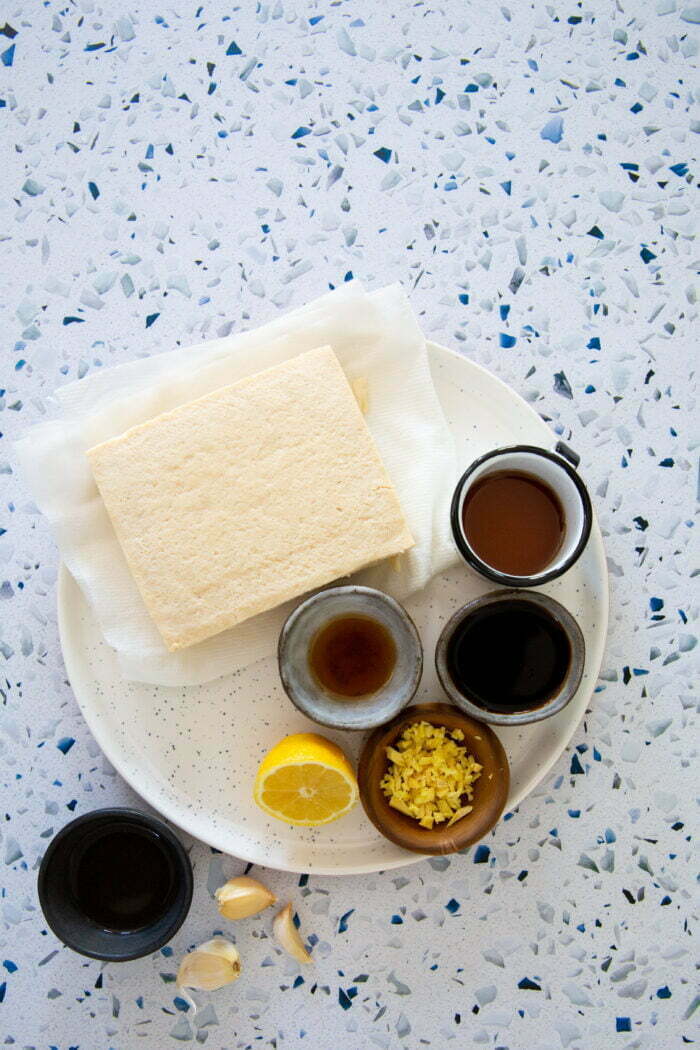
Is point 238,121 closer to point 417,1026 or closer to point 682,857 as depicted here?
point 682,857

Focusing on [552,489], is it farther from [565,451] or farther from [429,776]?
[429,776]

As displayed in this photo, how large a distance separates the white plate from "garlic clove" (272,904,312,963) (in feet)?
0.47

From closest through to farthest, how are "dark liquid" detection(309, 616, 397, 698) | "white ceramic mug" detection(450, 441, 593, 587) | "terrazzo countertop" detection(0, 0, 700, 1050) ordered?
"white ceramic mug" detection(450, 441, 593, 587) < "dark liquid" detection(309, 616, 397, 698) < "terrazzo countertop" detection(0, 0, 700, 1050)

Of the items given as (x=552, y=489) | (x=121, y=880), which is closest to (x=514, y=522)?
(x=552, y=489)

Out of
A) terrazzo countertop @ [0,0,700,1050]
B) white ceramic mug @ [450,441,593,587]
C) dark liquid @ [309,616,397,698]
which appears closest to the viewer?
white ceramic mug @ [450,441,593,587]

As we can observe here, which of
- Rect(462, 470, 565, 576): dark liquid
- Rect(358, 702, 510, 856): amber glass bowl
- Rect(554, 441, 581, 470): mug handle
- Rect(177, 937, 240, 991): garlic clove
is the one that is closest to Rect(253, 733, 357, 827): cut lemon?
Rect(358, 702, 510, 856): amber glass bowl

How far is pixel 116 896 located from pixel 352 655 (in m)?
0.64

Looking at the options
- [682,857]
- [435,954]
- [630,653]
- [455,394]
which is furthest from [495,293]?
[435,954]

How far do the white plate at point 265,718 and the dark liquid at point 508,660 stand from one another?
8cm

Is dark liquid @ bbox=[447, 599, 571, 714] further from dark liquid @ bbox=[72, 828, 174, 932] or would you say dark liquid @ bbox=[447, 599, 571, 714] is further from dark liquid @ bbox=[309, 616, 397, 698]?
dark liquid @ bbox=[72, 828, 174, 932]

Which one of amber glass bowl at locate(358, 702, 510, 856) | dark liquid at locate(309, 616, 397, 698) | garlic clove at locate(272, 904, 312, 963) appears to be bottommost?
garlic clove at locate(272, 904, 312, 963)

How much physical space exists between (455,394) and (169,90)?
33.7 inches

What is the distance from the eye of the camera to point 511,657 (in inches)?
56.1

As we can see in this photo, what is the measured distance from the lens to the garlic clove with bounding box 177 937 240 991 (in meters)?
1.50
